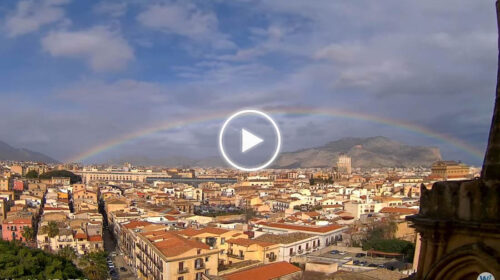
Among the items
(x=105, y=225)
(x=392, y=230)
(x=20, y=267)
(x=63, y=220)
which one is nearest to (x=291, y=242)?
(x=392, y=230)

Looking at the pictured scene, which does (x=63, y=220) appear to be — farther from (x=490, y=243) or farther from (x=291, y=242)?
(x=490, y=243)

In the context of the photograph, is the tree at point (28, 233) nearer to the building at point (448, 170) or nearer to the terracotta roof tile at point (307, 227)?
the terracotta roof tile at point (307, 227)

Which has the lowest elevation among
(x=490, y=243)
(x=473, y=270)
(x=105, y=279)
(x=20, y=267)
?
(x=105, y=279)

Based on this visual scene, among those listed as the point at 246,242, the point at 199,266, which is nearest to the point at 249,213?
the point at 246,242

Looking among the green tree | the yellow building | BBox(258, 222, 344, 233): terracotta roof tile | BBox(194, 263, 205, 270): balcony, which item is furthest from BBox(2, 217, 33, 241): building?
BBox(194, 263, 205, 270): balcony

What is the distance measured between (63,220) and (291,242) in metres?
22.9

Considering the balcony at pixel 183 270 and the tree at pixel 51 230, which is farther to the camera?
the tree at pixel 51 230

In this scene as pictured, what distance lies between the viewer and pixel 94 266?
30.4 m

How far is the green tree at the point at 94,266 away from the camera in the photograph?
97.6 ft

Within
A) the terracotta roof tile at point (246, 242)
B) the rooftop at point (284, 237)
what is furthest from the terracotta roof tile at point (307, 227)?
the terracotta roof tile at point (246, 242)

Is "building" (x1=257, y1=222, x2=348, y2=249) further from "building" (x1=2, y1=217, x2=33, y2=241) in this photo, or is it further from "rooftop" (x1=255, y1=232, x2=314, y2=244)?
"building" (x1=2, y1=217, x2=33, y2=241)

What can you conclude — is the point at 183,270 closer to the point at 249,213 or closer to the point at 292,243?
the point at 292,243

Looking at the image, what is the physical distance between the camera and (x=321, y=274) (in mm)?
26688

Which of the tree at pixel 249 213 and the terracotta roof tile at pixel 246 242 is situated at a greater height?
the terracotta roof tile at pixel 246 242
